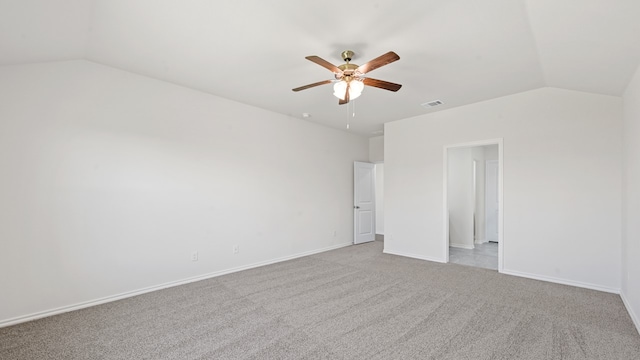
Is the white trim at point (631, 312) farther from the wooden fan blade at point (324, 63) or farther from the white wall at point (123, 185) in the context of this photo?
the white wall at point (123, 185)

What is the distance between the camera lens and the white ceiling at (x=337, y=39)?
6.87 feet

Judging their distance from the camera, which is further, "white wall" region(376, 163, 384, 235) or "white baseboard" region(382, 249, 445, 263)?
"white wall" region(376, 163, 384, 235)

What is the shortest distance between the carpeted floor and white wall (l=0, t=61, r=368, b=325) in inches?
16.0

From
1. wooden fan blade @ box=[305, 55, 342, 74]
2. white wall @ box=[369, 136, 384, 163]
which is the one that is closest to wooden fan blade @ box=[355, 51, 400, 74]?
wooden fan blade @ box=[305, 55, 342, 74]

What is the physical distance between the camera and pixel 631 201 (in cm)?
282

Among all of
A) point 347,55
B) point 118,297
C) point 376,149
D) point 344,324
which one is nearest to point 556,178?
point 347,55

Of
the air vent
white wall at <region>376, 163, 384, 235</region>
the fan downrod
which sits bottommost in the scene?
white wall at <region>376, 163, 384, 235</region>

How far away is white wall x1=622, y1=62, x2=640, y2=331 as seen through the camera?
8.50ft

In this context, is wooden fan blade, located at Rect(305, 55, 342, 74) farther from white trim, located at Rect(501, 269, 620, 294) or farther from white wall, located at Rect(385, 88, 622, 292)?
white trim, located at Rect(501, 269, 620, 294)

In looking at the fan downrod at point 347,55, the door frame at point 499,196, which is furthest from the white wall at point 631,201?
the fan downrod at point 347,55

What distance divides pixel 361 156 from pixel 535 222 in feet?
12.6

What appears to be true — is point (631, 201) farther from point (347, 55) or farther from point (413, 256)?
point (347, 55)

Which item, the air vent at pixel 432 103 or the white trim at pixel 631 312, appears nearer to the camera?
the white trim at pixel 631 312

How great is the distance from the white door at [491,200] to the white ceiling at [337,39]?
353cm
